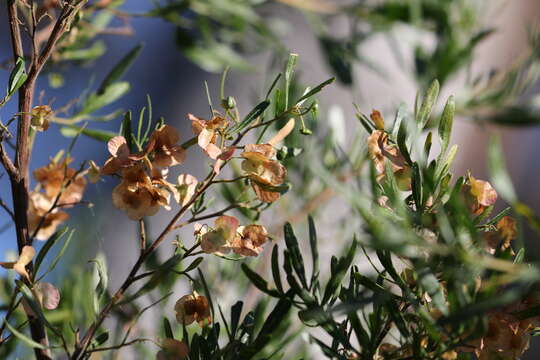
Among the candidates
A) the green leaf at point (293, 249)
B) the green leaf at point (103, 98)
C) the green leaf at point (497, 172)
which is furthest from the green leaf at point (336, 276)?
the green leaf at point (103, 98)

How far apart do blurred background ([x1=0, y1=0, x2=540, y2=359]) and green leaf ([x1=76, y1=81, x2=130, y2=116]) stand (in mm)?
88

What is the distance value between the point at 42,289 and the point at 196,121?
111 millimetres

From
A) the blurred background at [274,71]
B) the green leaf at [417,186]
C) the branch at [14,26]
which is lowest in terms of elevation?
the blurred background at [274,71]

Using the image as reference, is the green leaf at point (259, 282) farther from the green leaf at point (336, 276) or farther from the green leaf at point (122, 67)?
the green leaf at point (122, 67)

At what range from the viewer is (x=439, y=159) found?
31 cm

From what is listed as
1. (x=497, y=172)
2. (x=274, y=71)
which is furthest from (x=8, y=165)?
(x=274, y=71)

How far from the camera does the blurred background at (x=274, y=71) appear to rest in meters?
0.70

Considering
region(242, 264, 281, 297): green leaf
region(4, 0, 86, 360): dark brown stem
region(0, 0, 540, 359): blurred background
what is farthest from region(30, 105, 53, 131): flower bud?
region(0, 0, 540, 359): blurred background

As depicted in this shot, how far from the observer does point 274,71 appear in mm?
721

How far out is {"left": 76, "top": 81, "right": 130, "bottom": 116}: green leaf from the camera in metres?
0.46

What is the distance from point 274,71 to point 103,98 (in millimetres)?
293

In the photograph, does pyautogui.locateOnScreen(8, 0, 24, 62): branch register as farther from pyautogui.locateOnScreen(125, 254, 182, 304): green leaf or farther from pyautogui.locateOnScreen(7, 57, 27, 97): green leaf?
pyautogui.locateOnScreen(125, 254, 182, 304): green leaf

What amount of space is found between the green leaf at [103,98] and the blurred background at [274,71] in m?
0.09

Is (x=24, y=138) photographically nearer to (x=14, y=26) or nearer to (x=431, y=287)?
(x=14, y=26)
